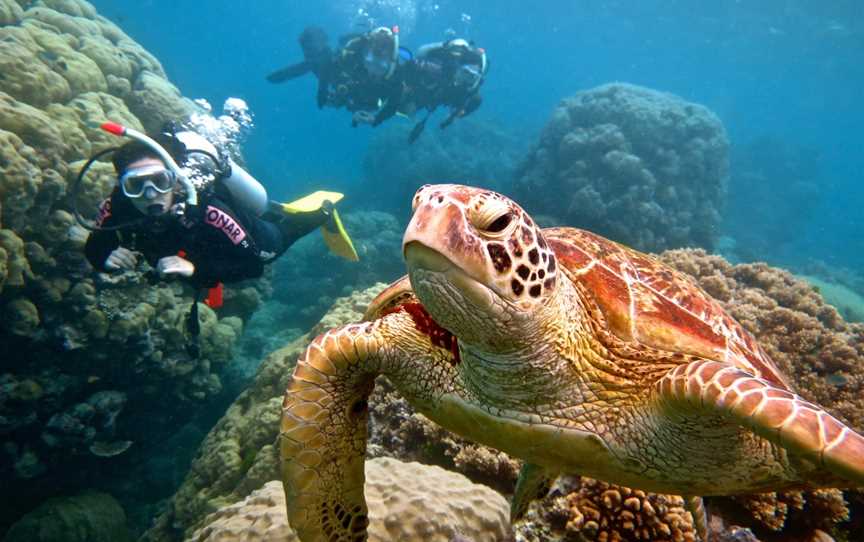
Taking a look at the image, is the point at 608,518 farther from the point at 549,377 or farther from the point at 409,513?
the point at 549,377

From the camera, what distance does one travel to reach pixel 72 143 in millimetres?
5652

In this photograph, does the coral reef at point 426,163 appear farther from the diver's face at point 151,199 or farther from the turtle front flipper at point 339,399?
the turtle front flipper at point 339,399

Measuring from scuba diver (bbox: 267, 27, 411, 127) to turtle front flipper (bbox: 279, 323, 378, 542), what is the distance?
381 inches

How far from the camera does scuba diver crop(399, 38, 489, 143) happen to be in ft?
36.7

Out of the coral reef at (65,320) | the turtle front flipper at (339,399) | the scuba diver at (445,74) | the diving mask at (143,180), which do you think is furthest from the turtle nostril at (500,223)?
the scuba diver at (445,74)

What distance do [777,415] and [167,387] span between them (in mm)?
7154

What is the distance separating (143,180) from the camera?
427 centimetres

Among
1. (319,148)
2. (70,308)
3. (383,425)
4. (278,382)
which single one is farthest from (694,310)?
(319,148)

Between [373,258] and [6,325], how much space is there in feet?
26.1

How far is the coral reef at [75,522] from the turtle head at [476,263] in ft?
21.8

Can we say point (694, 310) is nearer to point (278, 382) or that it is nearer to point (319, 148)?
point (278, 382)

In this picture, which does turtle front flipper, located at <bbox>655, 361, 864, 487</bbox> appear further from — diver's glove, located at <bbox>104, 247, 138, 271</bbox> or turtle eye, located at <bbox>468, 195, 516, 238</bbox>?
diver's glove, located at <bbox>104, 247, 138, 271</bbox>

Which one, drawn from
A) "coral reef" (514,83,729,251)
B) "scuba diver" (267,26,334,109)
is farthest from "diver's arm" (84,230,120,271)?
"coral reef" (514,83,729,251)

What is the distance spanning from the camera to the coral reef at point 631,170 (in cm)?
1088
